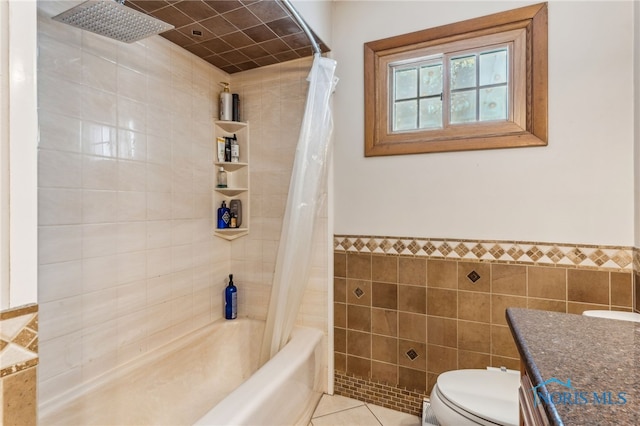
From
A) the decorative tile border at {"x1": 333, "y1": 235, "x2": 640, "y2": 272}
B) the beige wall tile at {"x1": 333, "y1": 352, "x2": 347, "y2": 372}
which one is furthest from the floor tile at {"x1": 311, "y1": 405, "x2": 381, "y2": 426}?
the decorative tile border at {"x1": 333, "y1": 235, "x2": 640, "y2": 272}

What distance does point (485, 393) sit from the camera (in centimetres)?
120

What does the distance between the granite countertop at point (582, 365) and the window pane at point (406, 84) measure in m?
1.41

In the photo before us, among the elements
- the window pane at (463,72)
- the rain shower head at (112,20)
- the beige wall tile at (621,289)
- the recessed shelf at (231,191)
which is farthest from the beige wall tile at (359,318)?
the rain shower head at (112,20)

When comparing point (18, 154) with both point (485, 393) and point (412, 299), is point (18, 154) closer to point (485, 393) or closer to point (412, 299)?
point (485, 393)

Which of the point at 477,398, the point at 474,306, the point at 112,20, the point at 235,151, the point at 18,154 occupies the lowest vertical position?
the point at 477,398

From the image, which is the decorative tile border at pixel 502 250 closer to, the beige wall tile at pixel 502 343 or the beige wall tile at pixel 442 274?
the beige wall tile at pixel 442 274

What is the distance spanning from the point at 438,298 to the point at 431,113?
103 cm

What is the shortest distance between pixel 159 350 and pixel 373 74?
76.2 inches

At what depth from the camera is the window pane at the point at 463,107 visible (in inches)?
65.9

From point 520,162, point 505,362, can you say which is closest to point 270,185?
point 520,162

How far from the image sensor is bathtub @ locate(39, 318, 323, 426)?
3.95 ft

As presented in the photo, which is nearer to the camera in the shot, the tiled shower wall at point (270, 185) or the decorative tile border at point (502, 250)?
the decorative tile border at point (502, 250)

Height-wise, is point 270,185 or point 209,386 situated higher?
point 270,185

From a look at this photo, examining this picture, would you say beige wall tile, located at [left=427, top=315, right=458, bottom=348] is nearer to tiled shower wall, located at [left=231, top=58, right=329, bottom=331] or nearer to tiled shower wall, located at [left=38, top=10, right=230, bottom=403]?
tiled shower wall, located at [left=231, top=58, right=329, bottom=331]
